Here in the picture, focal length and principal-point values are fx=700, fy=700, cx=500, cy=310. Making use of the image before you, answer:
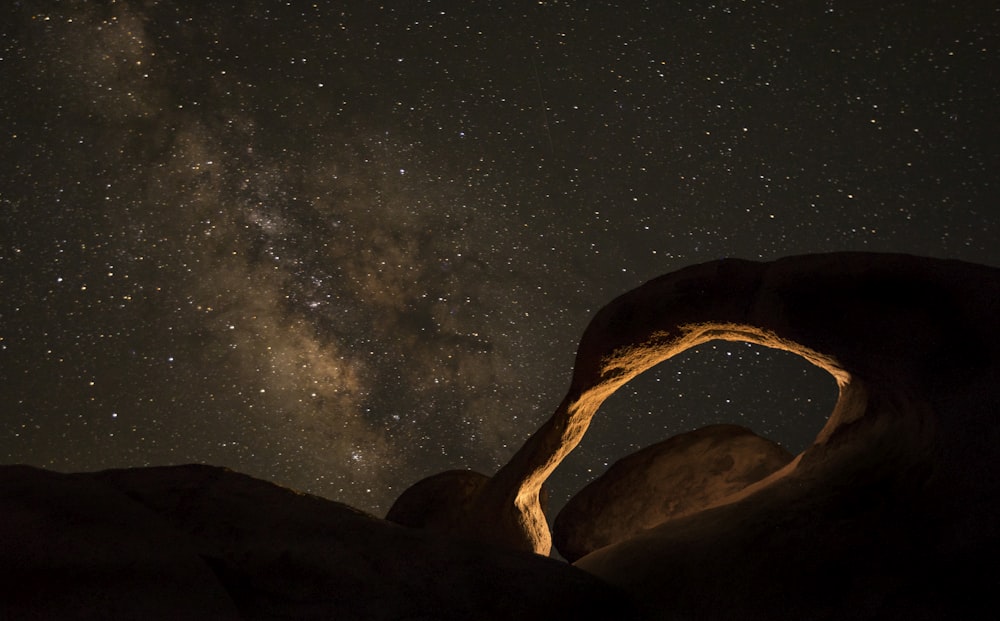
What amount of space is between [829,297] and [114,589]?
3.56m

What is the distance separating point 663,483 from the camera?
5.15 meters

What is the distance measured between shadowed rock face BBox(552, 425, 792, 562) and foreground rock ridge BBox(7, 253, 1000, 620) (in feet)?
2.42

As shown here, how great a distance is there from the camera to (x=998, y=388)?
10.4ft

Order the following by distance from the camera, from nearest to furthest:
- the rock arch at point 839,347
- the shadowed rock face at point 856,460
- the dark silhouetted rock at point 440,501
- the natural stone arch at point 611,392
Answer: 1. the shadowed rock face at point 856,460
2. the rock arch at point 839,347
3. the natural stone arch at point 611,392
4. the dark silhouetted rock at point 440,501

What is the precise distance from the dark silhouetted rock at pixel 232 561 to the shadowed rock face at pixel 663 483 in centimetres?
196

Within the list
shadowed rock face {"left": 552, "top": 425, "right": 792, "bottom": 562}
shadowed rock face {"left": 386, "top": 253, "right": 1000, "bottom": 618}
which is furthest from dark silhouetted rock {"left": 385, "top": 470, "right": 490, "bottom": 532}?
shadowed rock face {"left": 386, "top": 253, "right": 1000, "bottom": 618}

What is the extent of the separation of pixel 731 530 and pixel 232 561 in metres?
2.36

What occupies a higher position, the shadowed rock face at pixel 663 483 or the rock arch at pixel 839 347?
the rock arch at pixel 839 347

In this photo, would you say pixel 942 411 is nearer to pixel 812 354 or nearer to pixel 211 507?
pixel 812 354

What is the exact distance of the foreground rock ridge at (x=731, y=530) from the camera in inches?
101

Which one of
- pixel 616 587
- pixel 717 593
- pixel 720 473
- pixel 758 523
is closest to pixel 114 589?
pixel 616 587

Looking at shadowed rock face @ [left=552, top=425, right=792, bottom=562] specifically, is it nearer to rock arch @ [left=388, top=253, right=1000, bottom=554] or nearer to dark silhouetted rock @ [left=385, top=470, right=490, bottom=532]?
rock arch @ [left=388, top=253, right=1000, bottom=554]

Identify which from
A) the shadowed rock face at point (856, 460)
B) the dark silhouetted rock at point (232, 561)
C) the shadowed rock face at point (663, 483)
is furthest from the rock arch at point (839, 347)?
the dark silhouetted rock at point (232, 561)

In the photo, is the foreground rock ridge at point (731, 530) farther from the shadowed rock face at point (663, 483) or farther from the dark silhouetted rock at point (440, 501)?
the dark silhouetted rock at point (440, 501)
